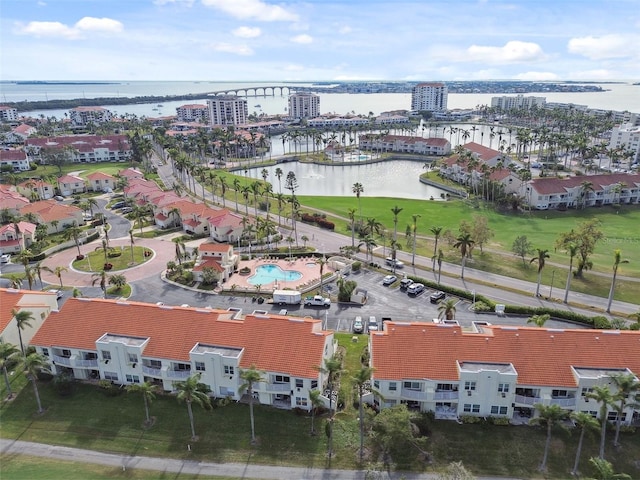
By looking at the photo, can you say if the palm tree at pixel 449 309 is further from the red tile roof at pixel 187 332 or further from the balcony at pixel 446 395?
the red tile roof at pixel 187 332

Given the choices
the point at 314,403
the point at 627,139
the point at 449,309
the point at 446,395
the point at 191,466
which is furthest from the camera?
the point at 627,139

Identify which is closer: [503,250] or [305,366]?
[305,366]

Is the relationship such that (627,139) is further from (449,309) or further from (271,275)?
(271,275)

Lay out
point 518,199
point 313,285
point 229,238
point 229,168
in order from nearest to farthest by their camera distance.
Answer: point 313,285 < point 229,238 < point 518,199 < point 229,168

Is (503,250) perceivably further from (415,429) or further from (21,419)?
(21,419)

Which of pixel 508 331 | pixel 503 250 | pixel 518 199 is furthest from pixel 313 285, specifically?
pixel 518 199

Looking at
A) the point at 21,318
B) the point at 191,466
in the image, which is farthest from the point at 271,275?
the point at 191,466
